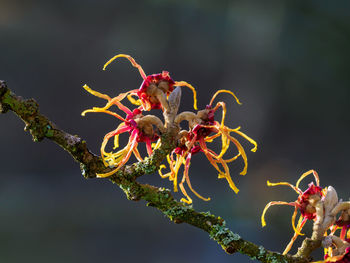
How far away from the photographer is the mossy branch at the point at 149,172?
0.30m

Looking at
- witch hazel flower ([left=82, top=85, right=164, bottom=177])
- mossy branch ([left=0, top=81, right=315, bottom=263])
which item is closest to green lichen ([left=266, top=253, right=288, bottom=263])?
mossy branch ([left=0, top=81, right=315, bottom=263])

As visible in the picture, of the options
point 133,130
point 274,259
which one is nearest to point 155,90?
point 133,130

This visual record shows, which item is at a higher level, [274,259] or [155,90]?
[155,90]

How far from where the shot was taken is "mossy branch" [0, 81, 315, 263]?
1.00 ft

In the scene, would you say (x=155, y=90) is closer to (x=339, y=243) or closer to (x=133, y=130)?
(x=133, y=130)

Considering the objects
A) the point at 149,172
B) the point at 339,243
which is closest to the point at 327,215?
the point at 339,243

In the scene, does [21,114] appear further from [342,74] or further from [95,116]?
[342,74]

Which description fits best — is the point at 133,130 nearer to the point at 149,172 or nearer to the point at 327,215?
the point at 149,172

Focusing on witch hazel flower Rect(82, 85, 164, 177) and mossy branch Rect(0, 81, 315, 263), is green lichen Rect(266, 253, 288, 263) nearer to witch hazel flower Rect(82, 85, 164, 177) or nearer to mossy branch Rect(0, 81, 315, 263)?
mossy branch Rect(0, 81, 315, 263)

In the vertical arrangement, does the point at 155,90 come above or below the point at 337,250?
above

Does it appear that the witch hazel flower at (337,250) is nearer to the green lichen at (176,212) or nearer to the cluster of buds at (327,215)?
the cluster of buds at (327,215)

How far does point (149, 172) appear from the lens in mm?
319

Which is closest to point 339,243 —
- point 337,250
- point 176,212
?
point 337,250

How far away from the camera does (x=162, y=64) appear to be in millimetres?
2207
